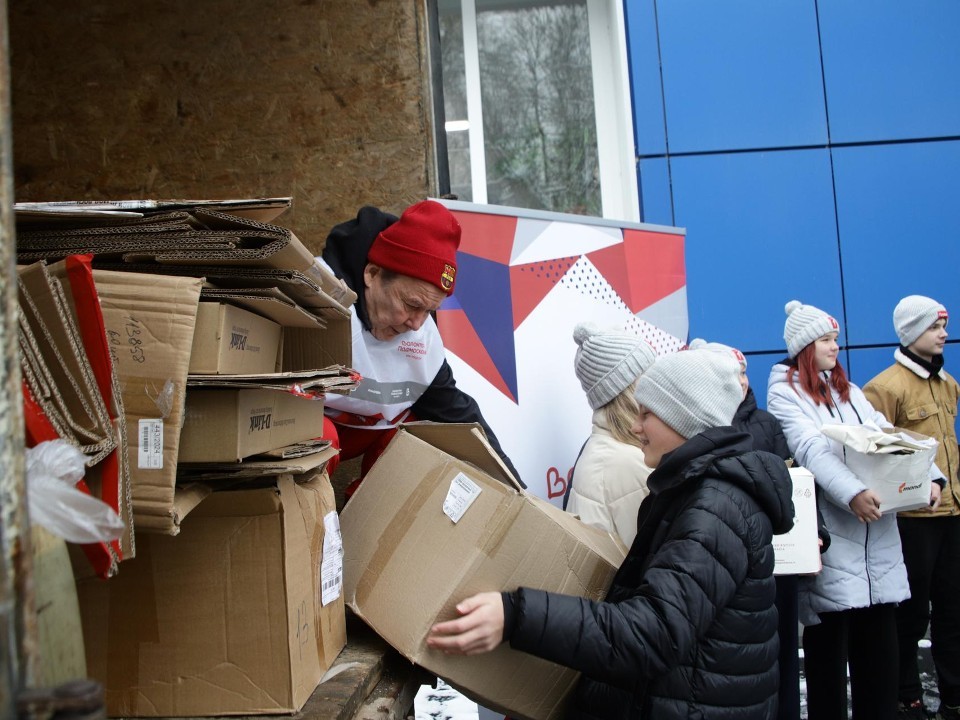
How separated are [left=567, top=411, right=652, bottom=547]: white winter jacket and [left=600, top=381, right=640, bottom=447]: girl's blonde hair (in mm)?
54

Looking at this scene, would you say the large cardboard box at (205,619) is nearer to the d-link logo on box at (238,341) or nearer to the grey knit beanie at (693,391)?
the d-link logo on box at (238,341)

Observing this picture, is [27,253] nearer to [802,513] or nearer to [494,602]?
[494,602]

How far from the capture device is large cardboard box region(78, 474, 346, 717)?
1441 millimetres

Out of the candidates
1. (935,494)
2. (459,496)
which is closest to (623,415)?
(459,496)

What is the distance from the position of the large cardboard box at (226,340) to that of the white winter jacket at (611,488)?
3.74ft

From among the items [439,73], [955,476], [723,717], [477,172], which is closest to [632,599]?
[723,717]

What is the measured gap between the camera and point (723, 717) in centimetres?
167

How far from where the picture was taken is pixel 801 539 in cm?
276

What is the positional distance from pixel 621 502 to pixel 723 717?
806 mm

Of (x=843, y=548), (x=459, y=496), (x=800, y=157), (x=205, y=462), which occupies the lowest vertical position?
(x=843, y=548)

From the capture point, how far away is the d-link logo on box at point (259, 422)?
4.73 ft

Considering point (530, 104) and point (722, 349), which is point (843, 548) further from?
point (530, 104)

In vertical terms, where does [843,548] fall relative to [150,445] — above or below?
below

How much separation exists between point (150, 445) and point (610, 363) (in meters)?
1.77
